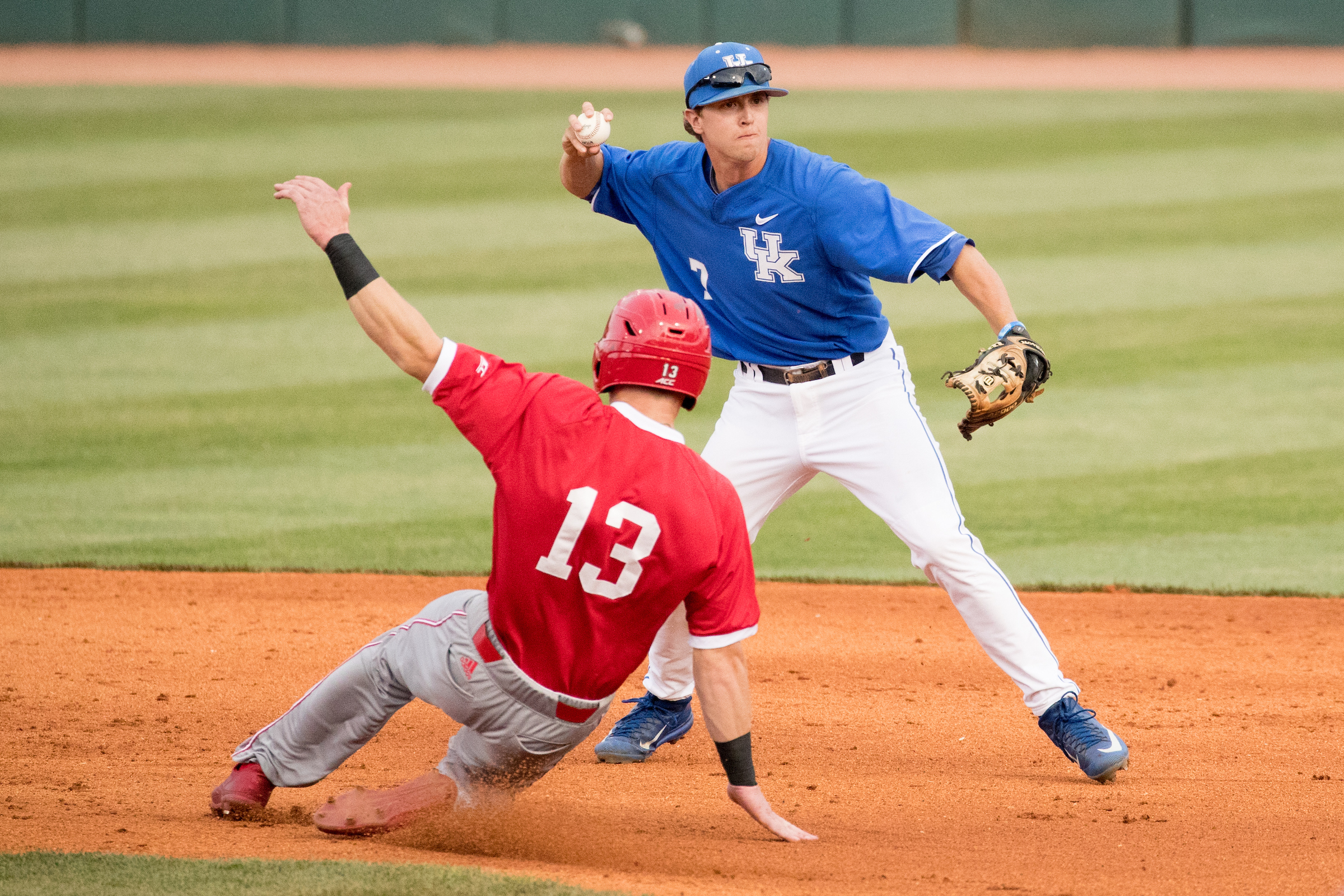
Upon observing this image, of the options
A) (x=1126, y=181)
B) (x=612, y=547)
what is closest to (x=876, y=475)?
(x=612, y=547)

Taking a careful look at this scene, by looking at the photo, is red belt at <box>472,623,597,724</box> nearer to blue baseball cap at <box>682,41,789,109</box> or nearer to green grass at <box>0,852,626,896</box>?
green grass at <box>0,852,626,896</box>

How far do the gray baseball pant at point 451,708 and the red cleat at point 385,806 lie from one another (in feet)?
0.20

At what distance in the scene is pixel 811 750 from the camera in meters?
4.90

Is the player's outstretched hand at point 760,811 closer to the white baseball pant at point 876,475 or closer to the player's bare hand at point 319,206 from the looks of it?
the white baseball pant at point 876,475

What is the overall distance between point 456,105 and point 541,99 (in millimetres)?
1169

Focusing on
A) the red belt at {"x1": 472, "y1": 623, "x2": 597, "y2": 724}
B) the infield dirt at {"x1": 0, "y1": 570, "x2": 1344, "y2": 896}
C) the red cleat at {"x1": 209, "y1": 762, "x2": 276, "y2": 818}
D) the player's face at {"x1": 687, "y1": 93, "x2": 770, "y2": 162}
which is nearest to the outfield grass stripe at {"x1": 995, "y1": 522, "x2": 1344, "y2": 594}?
the infield dirt at {"x1": 0, "y1": 570, "x2": 1344, "y2": 896}

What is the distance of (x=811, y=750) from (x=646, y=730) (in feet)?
1.77

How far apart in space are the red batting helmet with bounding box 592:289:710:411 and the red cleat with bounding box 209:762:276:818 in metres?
1.36

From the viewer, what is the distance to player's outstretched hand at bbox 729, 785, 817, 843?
3.72 m

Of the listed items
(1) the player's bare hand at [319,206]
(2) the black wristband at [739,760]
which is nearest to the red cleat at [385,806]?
(2) the black wristband at [739,760]

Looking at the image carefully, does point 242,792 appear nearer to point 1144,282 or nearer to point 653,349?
point 653,349

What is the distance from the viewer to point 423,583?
7.02 m

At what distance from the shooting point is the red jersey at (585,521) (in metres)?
3.46

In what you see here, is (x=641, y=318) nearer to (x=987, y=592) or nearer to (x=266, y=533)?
(x=987, y=592)
